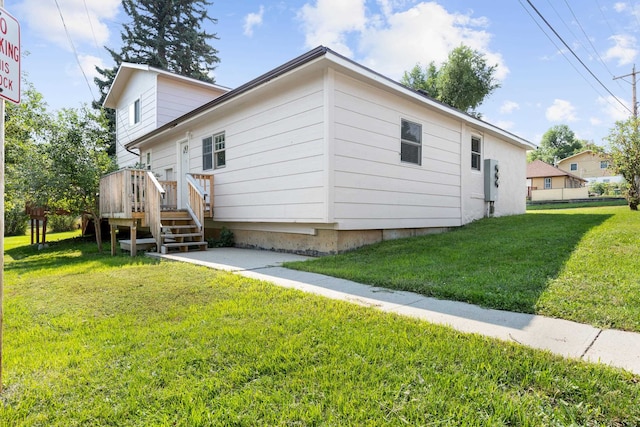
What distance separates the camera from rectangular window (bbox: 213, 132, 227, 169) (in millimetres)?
9305

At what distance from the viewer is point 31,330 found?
3.10m

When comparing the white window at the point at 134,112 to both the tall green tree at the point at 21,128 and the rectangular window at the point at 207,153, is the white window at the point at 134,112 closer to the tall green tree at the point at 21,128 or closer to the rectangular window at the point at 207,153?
the tall green tree at the point at 21,128

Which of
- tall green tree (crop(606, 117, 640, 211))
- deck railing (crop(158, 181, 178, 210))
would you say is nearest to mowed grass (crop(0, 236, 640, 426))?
deck railing (crop(158, 181, 178, 210))

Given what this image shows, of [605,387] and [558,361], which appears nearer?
[605,387]

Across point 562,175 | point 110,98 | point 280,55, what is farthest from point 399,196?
point 562,175

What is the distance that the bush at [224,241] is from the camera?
370 inches

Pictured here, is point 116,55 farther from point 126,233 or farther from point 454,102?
point 454,102

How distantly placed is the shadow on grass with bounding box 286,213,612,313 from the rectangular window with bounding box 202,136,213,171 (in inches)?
203

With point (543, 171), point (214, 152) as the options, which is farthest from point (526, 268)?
point (543, 171)

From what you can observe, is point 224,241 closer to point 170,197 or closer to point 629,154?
point 170,197

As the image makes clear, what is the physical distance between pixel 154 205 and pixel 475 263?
6.50 m

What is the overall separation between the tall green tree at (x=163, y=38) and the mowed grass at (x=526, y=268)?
20.3m

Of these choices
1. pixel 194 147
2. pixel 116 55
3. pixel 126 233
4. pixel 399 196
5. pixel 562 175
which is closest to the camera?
pixel 399 196

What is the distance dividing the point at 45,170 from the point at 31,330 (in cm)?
720
